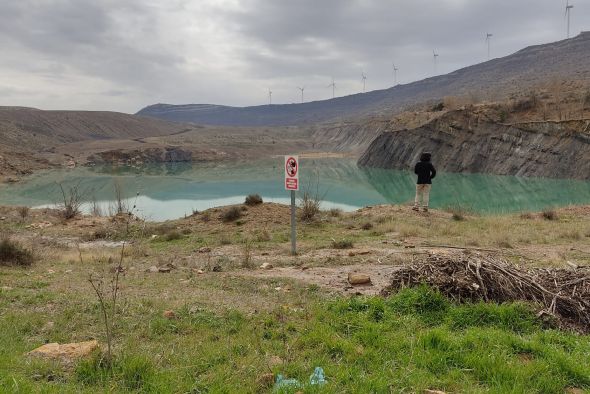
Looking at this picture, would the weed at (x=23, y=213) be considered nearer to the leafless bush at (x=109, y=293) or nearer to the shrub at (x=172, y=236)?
the shrub at (x=172, y=236)

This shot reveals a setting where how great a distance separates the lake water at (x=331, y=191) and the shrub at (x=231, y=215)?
8249mm

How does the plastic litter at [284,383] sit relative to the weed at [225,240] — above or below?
above

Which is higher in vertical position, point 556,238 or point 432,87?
point 432,87

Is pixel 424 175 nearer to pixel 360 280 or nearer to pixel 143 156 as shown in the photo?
pixel 360 280

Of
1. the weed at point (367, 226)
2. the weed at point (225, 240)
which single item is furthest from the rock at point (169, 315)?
the weed at point (367, 226)

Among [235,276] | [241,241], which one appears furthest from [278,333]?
[241,241]

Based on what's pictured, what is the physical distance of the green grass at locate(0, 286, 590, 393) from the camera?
4.01m

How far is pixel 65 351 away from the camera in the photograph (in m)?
4.61

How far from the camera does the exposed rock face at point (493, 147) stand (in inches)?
1656

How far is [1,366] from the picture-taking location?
14.1 feet

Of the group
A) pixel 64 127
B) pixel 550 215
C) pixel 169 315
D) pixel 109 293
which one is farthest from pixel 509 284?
pixel 64 127

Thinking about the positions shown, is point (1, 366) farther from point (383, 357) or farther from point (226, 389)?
point (383, 357)

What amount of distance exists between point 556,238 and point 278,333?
9.53 metres

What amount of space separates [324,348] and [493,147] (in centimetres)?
4982
